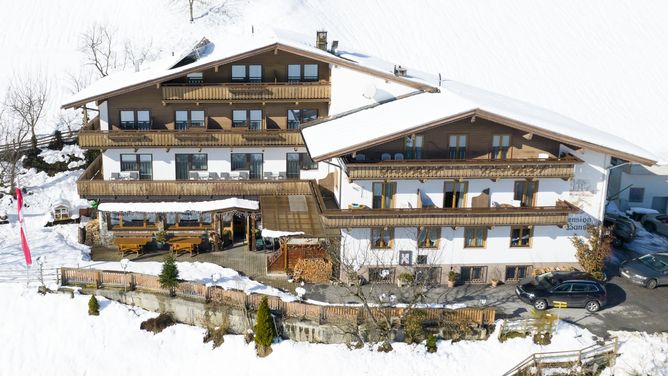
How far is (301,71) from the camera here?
3762cm

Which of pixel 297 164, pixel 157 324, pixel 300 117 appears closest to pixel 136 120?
pixel 300 117

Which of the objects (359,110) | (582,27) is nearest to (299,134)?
(359,110)

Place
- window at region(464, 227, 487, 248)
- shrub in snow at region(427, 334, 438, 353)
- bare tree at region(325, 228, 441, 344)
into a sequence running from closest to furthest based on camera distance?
shrub in snow at region(427, 334, 438, 353)
bare tree at region(325, 228, 441, 344)
window at region(464, 227, 487, 248)

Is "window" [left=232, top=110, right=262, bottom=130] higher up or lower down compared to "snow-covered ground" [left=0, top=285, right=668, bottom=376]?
higher up

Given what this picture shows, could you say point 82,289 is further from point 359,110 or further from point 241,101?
point 359,110

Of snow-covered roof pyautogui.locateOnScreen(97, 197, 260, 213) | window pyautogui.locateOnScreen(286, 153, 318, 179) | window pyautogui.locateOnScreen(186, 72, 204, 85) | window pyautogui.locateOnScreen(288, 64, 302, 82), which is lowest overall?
snow-covered roof pyautogui.locateOnScreen(97, 197, 260, 213)

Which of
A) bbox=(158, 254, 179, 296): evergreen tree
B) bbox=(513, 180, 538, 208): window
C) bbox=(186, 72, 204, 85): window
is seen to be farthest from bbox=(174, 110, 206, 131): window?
bbox=(513, 180, 538, 208): window

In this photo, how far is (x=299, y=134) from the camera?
37.2m

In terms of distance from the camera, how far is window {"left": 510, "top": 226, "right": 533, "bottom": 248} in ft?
109

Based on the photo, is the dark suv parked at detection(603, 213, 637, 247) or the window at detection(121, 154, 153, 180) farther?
the dark suv parked at detection(603, 213, 637, 247)

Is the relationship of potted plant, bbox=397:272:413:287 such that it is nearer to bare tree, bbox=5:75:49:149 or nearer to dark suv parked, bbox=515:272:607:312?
dark suv parked, bbox=515:272:607:312

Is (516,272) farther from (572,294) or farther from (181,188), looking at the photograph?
(181,188)

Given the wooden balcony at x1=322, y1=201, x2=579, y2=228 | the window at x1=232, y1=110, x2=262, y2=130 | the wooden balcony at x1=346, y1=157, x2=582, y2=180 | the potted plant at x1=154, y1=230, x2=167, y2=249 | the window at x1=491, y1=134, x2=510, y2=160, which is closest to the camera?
the wooden balcony at x1=346, y1=157, x2=582, y2=180

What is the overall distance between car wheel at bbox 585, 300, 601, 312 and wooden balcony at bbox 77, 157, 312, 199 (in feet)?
52.6
